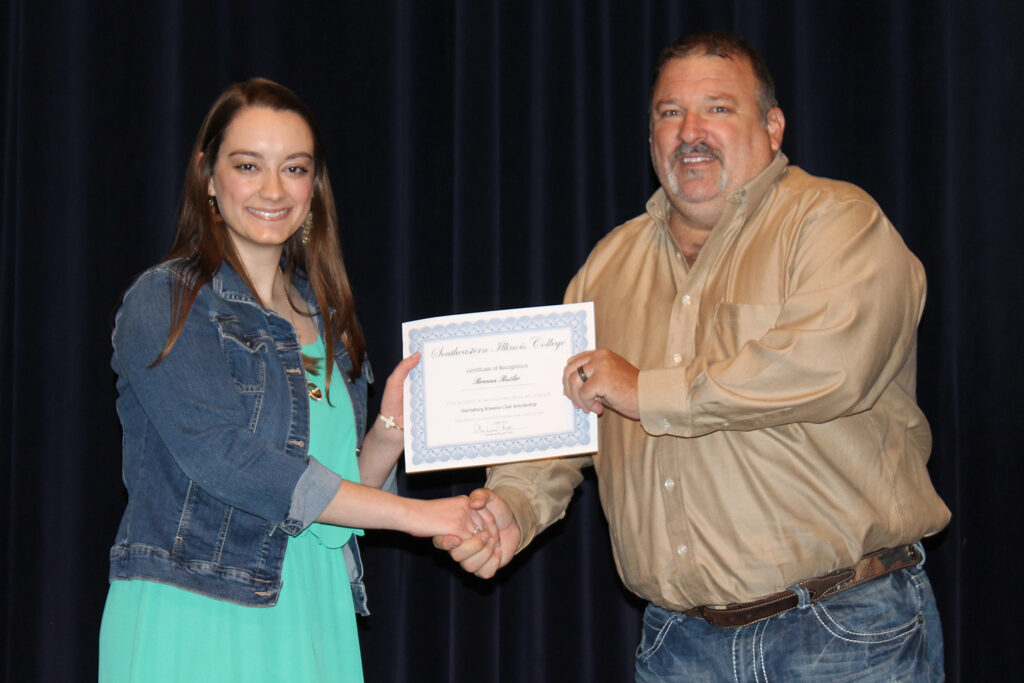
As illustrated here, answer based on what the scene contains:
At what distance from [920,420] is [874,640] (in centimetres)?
54

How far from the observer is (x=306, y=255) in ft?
8.75

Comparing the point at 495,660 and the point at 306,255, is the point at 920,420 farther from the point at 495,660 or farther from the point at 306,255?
the point at 495,660

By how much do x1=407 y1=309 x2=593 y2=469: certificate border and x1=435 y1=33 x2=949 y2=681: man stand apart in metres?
0.08

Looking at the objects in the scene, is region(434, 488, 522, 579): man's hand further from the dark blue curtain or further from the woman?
the dark blue curtain

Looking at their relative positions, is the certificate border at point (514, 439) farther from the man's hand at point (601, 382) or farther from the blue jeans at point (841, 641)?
the blue jeans at point (841, 641)

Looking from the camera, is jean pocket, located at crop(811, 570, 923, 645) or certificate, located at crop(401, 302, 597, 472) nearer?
jean pocket, located at crop(811, 570, 923, 645)

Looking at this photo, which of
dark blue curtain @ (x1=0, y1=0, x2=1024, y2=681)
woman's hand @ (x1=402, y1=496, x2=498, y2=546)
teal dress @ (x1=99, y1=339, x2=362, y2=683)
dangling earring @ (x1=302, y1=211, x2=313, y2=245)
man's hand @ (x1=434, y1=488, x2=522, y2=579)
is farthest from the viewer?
dark blue curtain @ (x1=0, y1=0, x2=1024, y2=681)

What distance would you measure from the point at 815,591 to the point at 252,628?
4.09 feet

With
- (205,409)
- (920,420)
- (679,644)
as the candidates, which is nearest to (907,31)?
(920,420)

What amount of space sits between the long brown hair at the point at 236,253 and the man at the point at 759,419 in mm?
641

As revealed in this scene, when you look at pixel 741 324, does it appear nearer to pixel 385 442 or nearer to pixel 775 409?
pixel 775 409

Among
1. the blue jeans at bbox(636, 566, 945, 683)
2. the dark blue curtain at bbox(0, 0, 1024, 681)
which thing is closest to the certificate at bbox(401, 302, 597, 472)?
the blue jeans at bbox(636, 566, 945, 683)

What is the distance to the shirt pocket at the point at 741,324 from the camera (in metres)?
2.28

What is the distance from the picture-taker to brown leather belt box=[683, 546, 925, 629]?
86.7 inches
